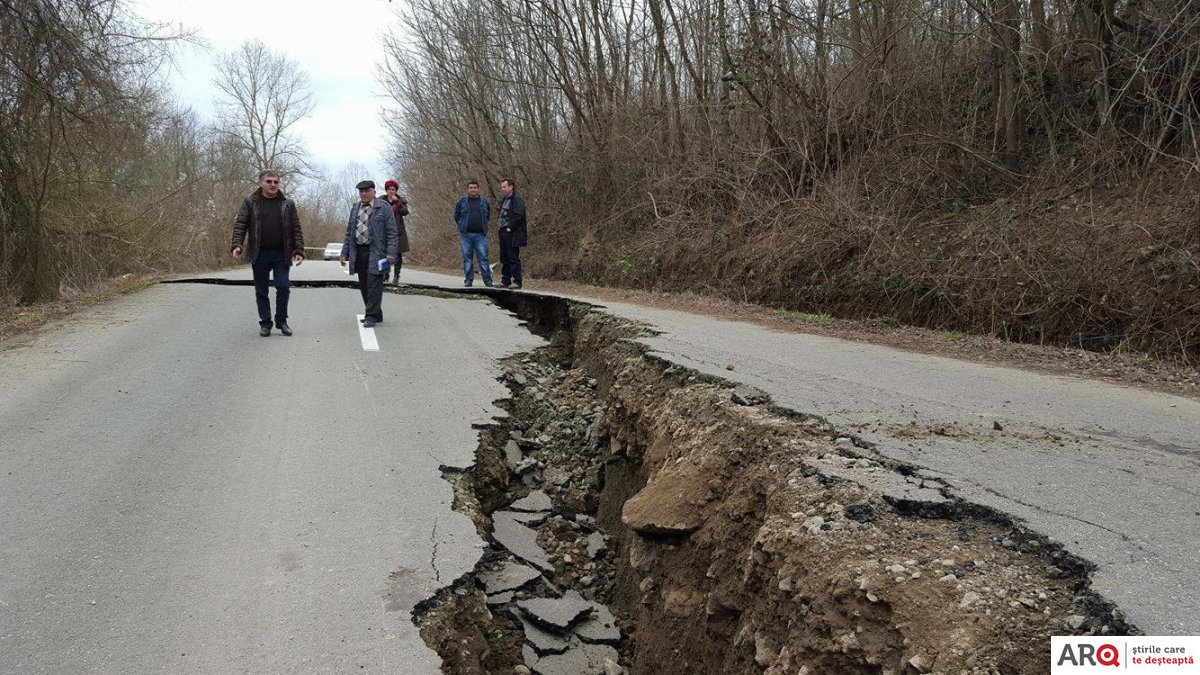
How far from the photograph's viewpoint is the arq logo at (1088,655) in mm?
2053

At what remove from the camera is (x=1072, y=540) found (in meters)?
2.67

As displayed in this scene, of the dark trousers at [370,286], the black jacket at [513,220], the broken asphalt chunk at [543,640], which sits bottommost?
the broken asphalt chunk at [543,640]

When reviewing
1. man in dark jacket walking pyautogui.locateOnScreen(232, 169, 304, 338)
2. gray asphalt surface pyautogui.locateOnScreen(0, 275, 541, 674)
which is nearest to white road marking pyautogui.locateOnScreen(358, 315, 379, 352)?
gray asphalt surface pyautogui.locateOnScreen(0, 275, 541, 674)

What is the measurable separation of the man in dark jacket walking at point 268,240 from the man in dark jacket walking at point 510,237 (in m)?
5.53

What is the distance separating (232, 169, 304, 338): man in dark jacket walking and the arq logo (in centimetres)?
775

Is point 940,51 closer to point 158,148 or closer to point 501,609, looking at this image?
point 501,609

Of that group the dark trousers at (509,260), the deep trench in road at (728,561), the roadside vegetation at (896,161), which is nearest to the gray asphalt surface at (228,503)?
the deep trench in road at (728,561)

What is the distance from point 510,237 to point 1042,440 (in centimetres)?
1092

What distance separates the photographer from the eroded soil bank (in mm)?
2361

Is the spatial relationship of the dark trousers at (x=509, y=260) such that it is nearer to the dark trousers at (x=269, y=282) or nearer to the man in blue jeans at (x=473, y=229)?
the man in blue jeans at (x=473, y=229)

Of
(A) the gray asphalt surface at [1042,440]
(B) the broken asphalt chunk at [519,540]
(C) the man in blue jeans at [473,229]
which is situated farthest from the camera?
(C) the man in blue jeans at [473,229]

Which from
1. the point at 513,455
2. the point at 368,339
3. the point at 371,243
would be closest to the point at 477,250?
the point at 371,243

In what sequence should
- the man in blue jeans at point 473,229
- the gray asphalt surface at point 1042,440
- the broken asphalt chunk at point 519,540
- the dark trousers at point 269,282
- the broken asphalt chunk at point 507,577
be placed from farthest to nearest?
the man in blue jeans at point 473,229, the dark trousers at point 269,282, the broken asphalt chunk at point 519,540, the broken asphalt chunk at point 507,577, the gray asphalt surface at point 1042,440

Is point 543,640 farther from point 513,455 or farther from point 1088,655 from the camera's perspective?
point 1088,655
